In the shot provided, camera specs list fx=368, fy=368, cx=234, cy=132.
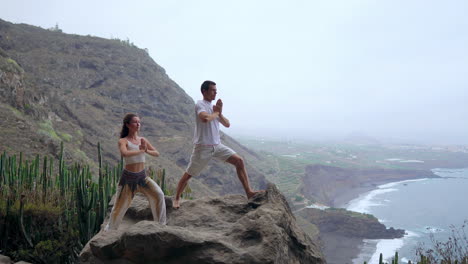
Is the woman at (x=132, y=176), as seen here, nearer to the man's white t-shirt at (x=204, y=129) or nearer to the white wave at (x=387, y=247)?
the man's white t-shirt at (x=204, y=129)

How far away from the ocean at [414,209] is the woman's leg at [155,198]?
45.5 ft

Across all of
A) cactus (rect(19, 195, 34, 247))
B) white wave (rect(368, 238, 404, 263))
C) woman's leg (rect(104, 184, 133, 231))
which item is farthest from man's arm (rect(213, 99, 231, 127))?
white wave (rect(368, 238, 404, 263))

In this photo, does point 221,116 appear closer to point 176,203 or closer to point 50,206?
point 176,203

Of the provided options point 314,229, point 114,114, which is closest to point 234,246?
point 314,229

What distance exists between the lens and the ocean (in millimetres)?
18891

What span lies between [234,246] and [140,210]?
201cm

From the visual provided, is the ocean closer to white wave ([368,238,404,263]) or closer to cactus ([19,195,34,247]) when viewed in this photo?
white wave ([368,238,404,263])

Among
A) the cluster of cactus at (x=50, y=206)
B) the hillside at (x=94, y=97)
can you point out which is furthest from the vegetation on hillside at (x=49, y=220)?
the hillside at (x=94, y=97)

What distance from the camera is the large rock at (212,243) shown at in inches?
168

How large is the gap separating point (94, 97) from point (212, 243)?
31.2 meters

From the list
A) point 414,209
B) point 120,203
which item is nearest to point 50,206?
point 120,203

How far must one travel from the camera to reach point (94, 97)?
32812 mm

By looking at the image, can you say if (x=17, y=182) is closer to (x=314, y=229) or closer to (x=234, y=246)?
(x=234, y=246)

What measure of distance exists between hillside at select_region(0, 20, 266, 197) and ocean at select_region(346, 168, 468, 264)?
31.9 ft
